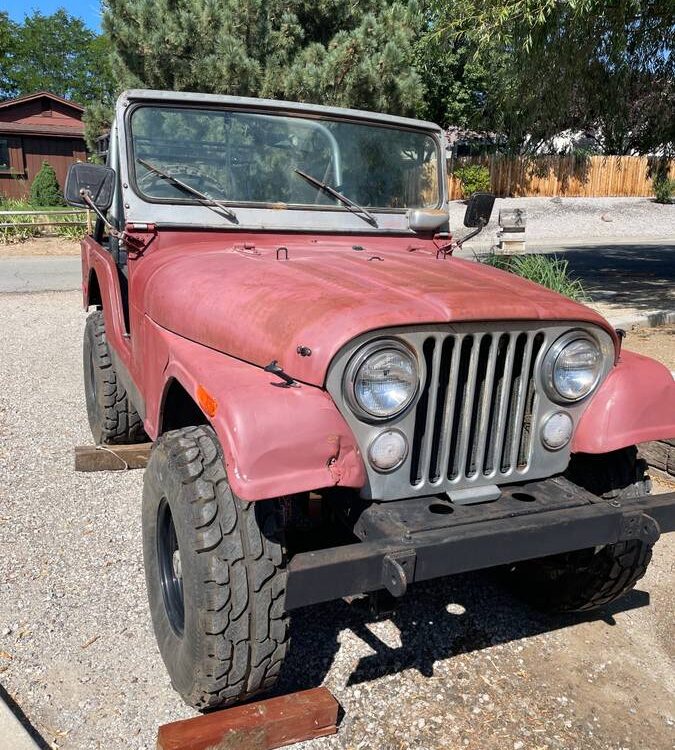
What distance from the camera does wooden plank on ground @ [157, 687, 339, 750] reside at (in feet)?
7.29

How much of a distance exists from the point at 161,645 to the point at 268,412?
1103mm

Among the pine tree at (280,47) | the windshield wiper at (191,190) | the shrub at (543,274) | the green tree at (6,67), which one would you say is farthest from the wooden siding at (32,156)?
the windshield wiper at (191,190)

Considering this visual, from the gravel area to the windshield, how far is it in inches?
698

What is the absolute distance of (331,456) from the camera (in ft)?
6.79

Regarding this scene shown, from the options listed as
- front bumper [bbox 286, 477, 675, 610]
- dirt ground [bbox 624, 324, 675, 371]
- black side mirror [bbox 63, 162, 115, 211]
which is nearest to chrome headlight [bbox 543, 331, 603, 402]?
front bumper [bbox 286, 477, 675, 610]

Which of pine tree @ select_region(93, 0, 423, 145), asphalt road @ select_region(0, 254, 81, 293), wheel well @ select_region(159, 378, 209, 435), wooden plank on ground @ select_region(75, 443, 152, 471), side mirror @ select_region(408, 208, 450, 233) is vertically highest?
pine tree @ select_region(93, 0, 423, 145)

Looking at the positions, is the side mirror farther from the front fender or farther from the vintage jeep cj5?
the front fender

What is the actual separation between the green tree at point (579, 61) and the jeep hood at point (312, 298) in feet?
17.3

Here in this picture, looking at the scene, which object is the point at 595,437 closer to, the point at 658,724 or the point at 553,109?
the point at 658,724

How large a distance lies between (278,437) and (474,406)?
70 cm

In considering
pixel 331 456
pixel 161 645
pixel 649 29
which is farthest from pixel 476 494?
pixel 649 29

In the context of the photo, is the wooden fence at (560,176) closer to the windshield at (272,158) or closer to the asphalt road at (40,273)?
the asphalt road at (40,273)

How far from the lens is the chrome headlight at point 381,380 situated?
2.14 metres

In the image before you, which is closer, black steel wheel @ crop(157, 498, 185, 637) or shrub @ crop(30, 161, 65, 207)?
black steel wheel @ crop(157, 498, 185, 637)
